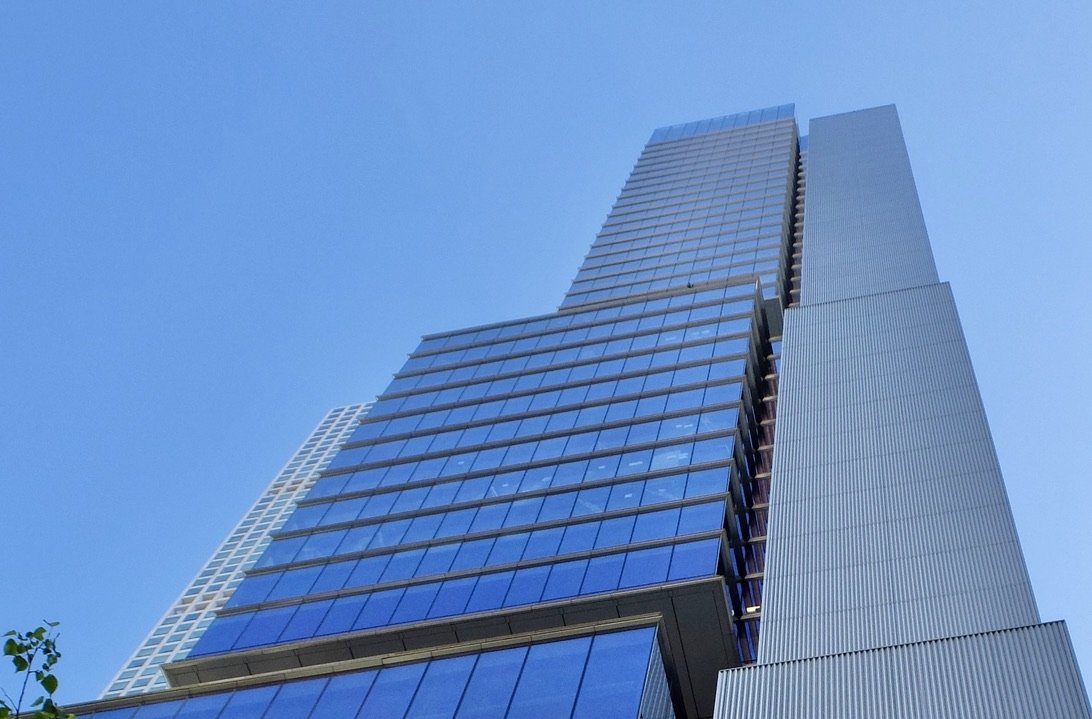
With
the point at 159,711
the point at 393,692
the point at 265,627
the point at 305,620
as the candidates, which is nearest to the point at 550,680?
the point at 393,692

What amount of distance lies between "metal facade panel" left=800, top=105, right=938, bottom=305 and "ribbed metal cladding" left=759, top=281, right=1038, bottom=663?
7.44 meters

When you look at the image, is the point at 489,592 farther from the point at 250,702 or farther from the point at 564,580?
the point at 250,702

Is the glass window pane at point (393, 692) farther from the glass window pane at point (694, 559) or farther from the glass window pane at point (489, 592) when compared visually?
the glass window pane at point (694, 559)

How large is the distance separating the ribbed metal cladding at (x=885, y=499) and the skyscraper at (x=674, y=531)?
0.11m

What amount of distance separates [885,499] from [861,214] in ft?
127

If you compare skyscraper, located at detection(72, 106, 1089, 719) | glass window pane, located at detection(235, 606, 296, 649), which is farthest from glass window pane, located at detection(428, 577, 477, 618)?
glass window pane, located at detection(235, 606, 296, 649)

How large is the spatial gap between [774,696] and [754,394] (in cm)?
2801

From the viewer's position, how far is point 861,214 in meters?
72.4

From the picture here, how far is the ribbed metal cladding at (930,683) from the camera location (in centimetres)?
2469

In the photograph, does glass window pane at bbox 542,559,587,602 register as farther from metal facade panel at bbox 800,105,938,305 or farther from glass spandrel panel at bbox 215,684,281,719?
metal facade panel at bbox 800,105,938,305

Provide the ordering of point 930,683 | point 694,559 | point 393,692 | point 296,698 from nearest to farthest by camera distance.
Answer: point 930,683
point 393,692
point 296,698
point 694,559

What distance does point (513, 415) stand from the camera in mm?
54281

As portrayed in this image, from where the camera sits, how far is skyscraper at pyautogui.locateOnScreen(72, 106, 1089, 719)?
29234 mm

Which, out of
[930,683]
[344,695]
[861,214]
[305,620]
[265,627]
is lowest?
[930,683]
